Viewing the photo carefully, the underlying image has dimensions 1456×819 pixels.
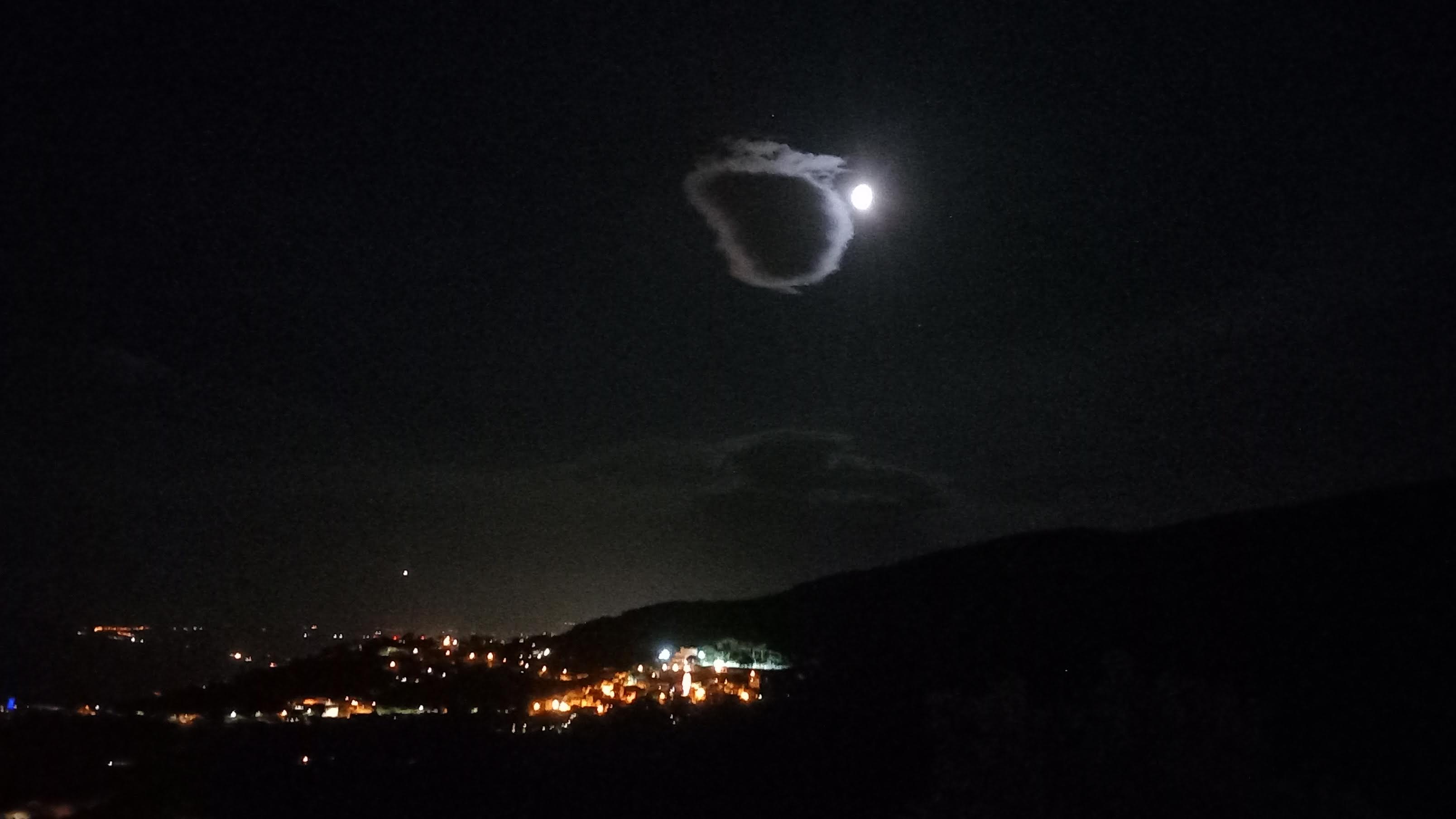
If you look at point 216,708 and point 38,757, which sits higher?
point 216,708

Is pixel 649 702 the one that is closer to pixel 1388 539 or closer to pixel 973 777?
pixel 1388 539

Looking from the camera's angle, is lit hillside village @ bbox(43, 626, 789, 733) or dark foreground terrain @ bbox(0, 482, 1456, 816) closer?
dark foreground terrain @ bbox(0, 482, 1456, 816)

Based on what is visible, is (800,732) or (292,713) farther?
(292,713)

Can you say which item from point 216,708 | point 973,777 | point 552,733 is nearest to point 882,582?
point 552,733

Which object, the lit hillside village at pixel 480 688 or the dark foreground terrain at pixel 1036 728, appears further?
the lit hillside village at pixel 480 688

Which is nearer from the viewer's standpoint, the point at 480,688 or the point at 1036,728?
the point at 1036,728
